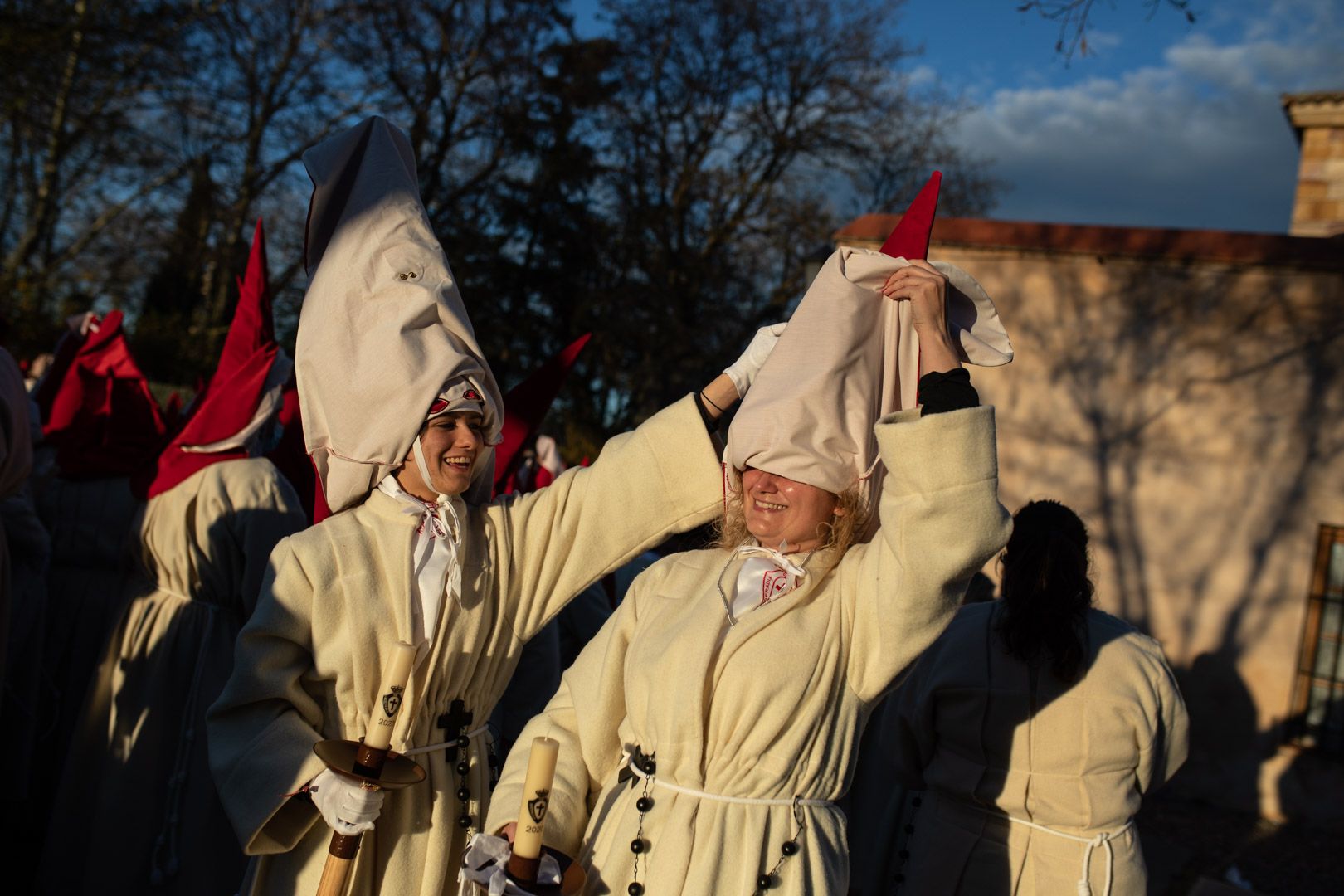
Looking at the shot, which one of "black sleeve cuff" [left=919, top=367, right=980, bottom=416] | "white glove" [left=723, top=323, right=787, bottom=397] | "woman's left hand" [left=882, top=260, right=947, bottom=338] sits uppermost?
"woman's left hand" [left=882, top=260, right=947, bottom=338]

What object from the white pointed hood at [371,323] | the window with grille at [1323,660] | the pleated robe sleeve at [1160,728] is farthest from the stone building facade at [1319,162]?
the white pointed hood at [371,323]

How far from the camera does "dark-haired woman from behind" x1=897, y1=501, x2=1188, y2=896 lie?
3352mm

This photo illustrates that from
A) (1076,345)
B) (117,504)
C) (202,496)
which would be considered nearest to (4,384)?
(202,496)

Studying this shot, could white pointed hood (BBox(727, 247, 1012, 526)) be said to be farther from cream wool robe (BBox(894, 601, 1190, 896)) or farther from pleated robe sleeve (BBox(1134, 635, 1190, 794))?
pleated robe sleeve (BBox(1134, 635, 1190, 794))

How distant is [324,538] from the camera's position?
277cm

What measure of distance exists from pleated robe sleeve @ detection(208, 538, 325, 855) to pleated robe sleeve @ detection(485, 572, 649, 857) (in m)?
0.46

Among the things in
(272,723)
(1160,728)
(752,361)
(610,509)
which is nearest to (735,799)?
(610,509)

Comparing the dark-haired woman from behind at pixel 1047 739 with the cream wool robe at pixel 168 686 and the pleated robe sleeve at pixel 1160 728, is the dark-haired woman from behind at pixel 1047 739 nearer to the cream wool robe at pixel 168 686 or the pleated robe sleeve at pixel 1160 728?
the pleated robe sleeve at pixel 1160 728

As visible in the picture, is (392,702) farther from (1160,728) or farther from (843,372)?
(1160,728)

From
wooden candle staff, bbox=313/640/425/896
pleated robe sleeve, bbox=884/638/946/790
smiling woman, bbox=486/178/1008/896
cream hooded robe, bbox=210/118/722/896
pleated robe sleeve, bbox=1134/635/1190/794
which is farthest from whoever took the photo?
pleated robe sleeve, bbox=884/638/946/790

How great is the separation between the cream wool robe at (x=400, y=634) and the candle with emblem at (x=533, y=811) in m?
0.78

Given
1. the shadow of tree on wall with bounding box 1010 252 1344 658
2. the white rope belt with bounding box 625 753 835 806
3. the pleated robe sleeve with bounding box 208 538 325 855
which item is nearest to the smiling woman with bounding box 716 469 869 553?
the white rope belt with bounding box 625 753 835 806

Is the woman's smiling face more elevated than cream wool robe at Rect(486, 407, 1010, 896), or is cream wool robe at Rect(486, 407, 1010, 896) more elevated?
the woman's smiling face

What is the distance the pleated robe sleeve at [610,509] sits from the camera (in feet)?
9.09
